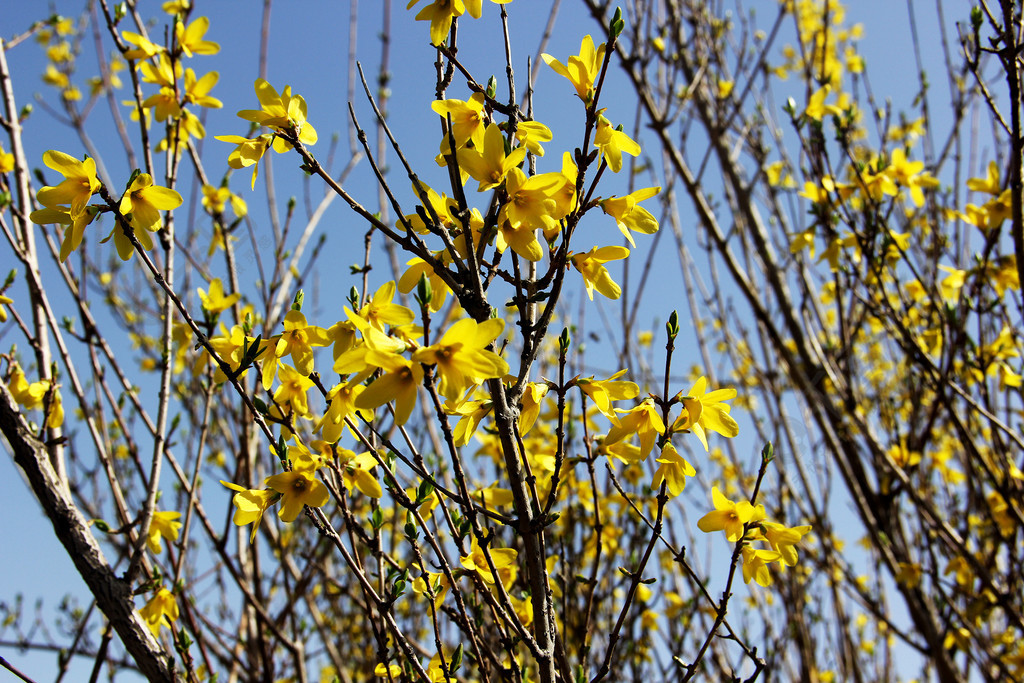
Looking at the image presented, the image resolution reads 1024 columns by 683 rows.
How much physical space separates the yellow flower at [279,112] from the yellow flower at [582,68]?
579 mm

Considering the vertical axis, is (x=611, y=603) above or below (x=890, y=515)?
below

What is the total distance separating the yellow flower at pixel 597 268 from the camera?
142 cm

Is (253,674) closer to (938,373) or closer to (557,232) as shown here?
(557,232)

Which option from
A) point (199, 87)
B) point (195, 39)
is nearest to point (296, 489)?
point (199, 87)

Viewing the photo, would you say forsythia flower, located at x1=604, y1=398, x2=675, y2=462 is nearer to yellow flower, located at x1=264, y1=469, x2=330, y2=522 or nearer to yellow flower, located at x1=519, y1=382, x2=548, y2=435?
yellow flower, located at x1=519, y1=382, x2=548, y2=435

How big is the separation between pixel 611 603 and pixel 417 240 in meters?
2.21

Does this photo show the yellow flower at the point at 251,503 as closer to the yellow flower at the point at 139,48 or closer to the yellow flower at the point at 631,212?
the yellow flower at the point at 631,212

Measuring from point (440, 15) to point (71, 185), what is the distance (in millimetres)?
911

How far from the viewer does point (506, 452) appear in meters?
1.25

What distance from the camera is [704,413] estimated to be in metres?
1.52

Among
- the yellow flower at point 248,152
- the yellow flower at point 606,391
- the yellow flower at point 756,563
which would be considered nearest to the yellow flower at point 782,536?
the yellow flower at point 756,563

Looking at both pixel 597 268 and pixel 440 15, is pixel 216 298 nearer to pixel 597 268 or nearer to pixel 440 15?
pixel 440 15

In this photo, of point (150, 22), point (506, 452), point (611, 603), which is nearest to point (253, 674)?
point (611, 603)

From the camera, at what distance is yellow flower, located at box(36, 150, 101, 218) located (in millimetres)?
1399
